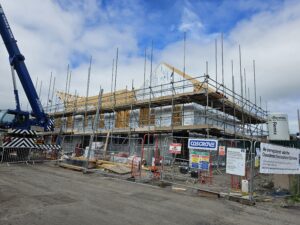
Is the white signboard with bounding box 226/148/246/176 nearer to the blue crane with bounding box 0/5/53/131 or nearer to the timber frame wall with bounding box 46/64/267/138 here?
the timber frame wall with bounding box 46/64/267/138

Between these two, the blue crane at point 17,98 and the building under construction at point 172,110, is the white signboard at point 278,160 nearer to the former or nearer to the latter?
the building under construction at point 172,110

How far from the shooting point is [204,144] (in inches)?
418

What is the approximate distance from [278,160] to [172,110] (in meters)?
9.37

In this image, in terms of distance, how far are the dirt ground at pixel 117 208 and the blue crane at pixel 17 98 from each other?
32.5ft

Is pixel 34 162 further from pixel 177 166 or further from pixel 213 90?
pixel 213 90

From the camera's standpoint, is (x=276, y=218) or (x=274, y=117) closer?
(x=276, y=218)

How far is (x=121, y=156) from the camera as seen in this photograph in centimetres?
1800

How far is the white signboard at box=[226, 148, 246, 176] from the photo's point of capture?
9.17m

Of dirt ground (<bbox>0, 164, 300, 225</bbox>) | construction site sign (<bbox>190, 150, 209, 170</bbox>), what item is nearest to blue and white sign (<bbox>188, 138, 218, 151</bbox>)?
construction site sign (<bbox>190, 150, 209, 170</bbox>)

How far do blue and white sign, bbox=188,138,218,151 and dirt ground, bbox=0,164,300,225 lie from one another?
6.94 feet

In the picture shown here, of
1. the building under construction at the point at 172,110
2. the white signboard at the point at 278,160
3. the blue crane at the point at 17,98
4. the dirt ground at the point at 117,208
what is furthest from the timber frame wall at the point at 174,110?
the dirt ground at the point at 117,208

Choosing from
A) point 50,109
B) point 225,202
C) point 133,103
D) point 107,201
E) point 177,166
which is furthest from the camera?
point 50,109

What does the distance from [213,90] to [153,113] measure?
18.7 ft

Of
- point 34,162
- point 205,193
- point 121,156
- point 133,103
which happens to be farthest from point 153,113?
point 205,193
